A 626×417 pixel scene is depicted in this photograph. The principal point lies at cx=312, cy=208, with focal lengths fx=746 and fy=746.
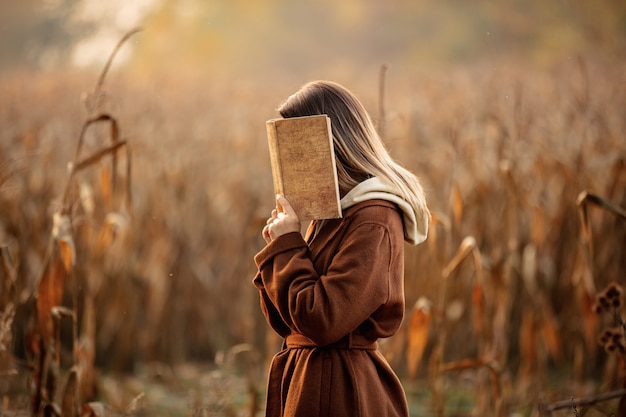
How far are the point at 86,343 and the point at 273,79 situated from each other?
6270 millimetres

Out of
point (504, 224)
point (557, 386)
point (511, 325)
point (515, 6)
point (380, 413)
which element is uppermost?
point (515, 6)

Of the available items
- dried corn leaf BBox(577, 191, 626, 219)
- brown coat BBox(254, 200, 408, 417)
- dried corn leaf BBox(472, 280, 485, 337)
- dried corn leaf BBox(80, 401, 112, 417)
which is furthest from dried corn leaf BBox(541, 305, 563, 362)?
dried corn leaf BBox(80, 401, 112, 417)

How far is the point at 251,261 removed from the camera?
164 inches

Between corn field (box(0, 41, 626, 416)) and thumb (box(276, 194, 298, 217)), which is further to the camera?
corn field (box(0, 41, 626, 416))

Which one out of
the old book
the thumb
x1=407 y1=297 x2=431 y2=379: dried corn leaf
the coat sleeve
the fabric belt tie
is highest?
the old book

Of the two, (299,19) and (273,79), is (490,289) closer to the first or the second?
(273,79)

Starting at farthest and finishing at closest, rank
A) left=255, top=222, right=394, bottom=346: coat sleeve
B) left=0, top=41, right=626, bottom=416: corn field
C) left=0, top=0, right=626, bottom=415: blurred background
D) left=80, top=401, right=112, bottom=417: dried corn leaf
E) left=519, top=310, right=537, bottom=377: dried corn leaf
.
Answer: left=519, top=310, right=537, bottom=377: dried corn leaf < left=0, top=0, right=626, bottom=415: blurred background < left=0, top=41, right=626, bottom=416: corn field < left=80, top=401, right=112, bottom=417: dried corn leaf < left=255, top=222, right=394, bottom=346: coat sleeve

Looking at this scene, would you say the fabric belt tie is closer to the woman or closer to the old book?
the woman

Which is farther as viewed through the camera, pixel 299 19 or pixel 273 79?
pixel 299 19

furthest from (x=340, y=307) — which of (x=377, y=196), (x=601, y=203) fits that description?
(x=601, y=203)

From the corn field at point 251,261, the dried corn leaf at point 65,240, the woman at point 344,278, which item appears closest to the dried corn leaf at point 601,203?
the corn field at point 251,261

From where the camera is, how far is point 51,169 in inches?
172

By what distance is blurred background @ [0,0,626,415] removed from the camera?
9.59 ft

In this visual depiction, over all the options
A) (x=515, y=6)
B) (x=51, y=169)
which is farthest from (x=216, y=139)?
(x=515, y=6)
